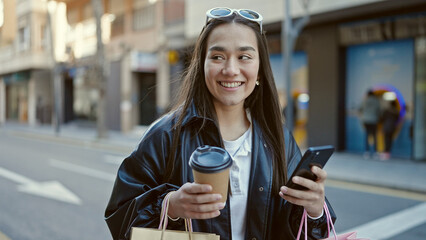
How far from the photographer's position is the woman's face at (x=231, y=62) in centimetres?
177

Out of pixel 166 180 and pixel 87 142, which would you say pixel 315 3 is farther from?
pixel 166 180

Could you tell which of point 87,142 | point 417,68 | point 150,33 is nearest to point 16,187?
point 87,142

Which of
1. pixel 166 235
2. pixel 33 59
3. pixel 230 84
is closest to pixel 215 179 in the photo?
pixel 166 235

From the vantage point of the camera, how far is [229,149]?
6.12 feet

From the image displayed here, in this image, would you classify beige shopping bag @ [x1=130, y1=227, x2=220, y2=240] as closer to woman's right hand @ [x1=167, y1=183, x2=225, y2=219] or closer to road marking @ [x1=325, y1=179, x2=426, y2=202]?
woman's right hand @ [x1=167, y1=183, x2=225, y2=219]

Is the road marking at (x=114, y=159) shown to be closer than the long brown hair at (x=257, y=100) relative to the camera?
No

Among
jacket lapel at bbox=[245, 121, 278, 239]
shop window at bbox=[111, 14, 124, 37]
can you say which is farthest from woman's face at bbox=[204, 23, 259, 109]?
shop window at bbox=[111, 14, 124, 37]

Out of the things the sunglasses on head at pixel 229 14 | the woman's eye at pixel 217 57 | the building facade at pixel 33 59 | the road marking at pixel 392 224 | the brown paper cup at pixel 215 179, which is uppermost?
the building facade at pixel 33 59

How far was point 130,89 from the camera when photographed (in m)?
21.1

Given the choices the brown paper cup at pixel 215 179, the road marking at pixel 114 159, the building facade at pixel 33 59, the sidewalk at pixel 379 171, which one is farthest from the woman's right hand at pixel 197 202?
the building facade at pixel 33 59

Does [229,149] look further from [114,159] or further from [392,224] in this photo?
[114,159]

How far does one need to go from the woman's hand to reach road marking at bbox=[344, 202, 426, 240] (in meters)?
3.75

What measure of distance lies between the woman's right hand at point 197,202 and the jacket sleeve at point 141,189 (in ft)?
0.64

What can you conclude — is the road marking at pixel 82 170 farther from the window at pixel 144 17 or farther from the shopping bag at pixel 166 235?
the window at pixel 144 17
